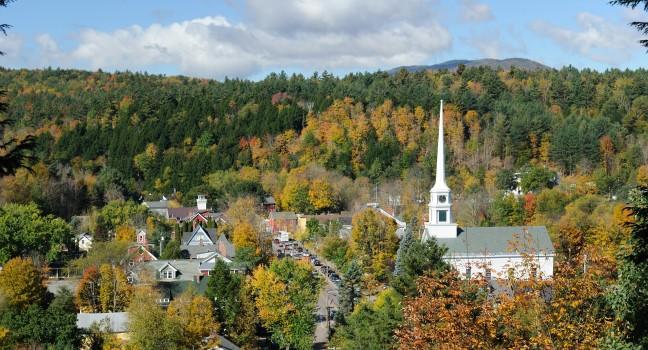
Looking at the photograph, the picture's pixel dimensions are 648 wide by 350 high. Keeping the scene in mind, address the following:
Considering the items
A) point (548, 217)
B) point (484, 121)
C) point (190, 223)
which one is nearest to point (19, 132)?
point (190, 223)

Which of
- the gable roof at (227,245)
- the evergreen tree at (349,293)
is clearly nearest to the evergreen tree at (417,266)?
the evergreen tree at (349,293)

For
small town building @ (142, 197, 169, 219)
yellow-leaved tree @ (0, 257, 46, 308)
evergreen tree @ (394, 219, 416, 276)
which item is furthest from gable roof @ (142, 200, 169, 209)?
yellow-leaved tree @ (0, 257, 46, 308)

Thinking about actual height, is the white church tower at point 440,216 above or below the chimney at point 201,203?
below

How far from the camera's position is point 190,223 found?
188ft

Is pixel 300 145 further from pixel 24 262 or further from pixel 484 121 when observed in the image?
pixel 24 262

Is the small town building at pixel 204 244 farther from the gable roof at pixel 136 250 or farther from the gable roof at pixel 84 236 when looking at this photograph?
the gable roof at pixel 84 236

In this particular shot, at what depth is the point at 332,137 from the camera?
7938cm

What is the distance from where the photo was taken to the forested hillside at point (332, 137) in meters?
66.4

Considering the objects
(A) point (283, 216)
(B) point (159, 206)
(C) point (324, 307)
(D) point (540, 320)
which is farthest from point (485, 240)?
(B) point (159, 206)

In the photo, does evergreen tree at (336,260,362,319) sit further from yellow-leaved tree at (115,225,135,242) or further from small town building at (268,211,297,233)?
small town building at (268,211,297,233)

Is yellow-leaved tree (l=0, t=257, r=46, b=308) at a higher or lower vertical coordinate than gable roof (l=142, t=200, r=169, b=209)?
lower

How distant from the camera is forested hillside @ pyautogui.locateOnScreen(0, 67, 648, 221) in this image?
66375 mm

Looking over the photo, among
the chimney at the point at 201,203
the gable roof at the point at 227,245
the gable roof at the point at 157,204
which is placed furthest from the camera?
the gable roof at the point at 157,204

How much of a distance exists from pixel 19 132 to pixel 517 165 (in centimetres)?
4675
